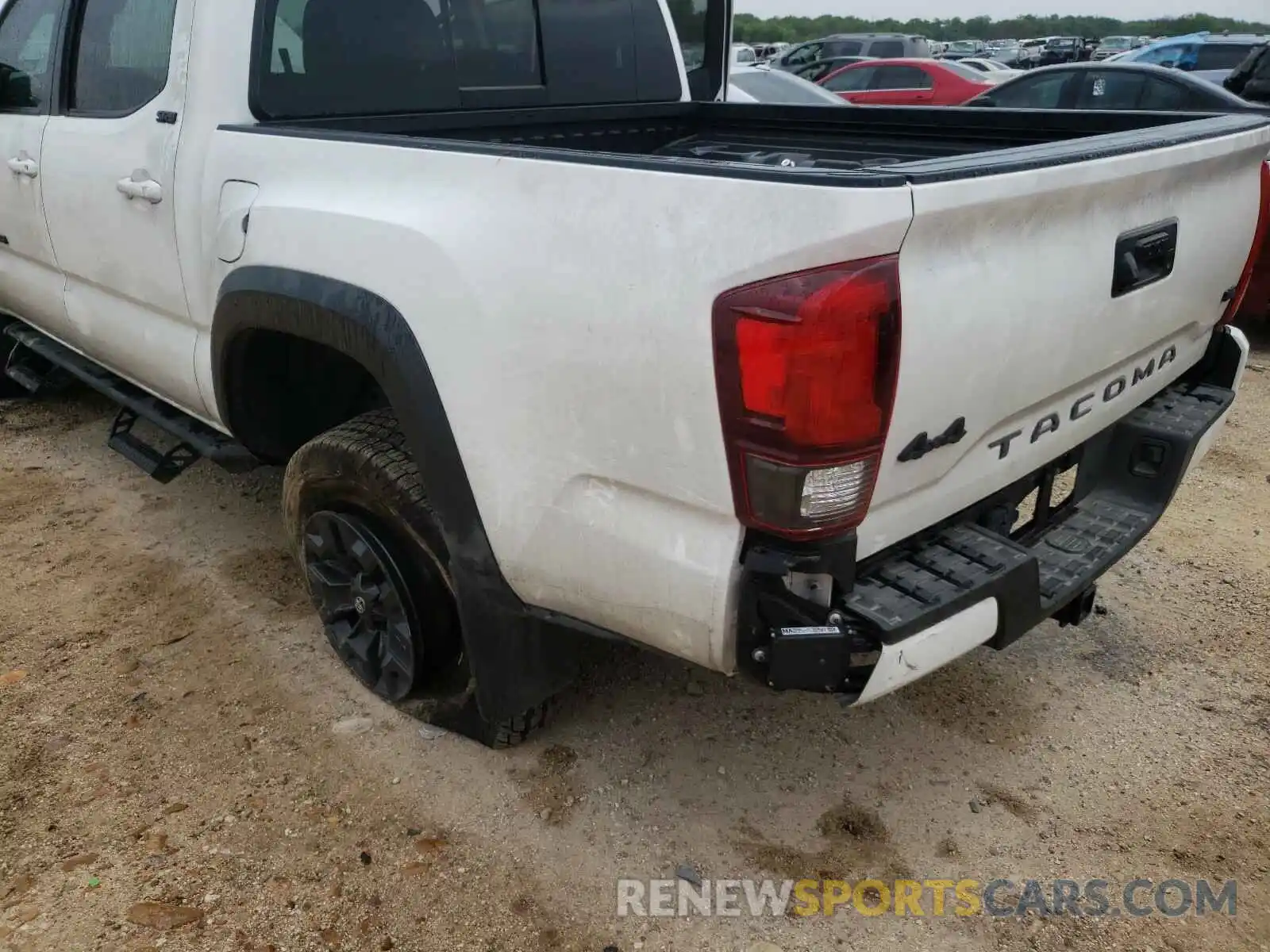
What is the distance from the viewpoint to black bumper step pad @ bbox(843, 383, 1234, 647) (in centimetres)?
179

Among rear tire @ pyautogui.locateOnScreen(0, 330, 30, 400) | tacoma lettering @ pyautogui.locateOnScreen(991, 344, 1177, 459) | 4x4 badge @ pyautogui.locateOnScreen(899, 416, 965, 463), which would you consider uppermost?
4x4 badge @ pyautogui.locateOnScreen(899, 416, 965, 463)

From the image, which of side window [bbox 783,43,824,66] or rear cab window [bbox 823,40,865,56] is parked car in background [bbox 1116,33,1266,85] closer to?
rear cab window [bbox 823,40,865,56]

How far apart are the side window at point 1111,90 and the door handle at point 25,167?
7.39 m

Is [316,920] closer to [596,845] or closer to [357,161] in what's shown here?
[596,845]

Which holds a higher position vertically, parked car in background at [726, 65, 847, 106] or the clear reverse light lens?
parked car in background at [726, 65, 847, 106]

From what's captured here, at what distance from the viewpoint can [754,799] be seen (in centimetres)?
248

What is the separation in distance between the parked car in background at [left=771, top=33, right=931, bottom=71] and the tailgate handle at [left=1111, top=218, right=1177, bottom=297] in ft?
60.4

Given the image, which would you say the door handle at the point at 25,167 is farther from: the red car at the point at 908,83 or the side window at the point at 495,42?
the red car at the point at 908,83

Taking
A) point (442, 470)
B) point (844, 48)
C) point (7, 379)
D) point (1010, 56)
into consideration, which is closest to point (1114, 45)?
point (1010, 56)

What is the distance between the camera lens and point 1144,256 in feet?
6.88

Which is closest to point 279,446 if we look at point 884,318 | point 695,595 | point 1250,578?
point 695,595

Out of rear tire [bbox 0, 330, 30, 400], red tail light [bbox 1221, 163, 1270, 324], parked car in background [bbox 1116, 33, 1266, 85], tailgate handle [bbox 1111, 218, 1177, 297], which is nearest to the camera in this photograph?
tailgate handle [bbox 1111, 218, 1177, 297]

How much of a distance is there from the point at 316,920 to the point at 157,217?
6.43ft

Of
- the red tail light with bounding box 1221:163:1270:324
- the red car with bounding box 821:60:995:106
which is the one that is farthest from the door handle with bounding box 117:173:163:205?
the red car with bounding box 821:60:995:106
